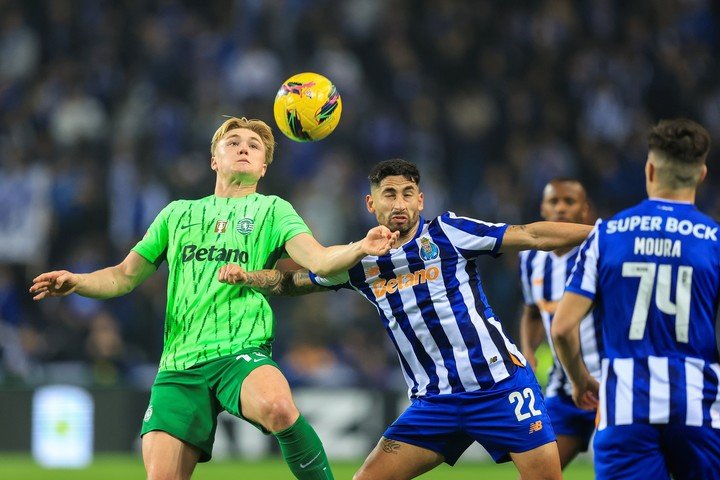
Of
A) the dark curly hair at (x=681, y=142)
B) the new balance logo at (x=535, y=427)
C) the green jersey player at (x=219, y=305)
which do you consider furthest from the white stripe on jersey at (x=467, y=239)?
the dark curly hair at (x=681, y=142)

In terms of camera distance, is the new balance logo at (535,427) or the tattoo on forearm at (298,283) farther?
the tattoo on forearm at (298,283)

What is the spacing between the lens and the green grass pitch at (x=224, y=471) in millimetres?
10305

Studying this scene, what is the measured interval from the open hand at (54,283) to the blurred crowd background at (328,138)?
21.0ft

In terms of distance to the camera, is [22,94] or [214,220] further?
[22,94]

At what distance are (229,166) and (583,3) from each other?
35.5 ft

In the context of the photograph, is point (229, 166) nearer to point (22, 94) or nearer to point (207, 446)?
point (207, 446)

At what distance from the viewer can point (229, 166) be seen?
6.05 meters

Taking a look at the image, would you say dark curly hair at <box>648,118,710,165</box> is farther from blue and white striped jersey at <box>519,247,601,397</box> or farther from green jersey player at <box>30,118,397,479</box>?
blue and white striped jersey at <box>519,247,601,397</box>

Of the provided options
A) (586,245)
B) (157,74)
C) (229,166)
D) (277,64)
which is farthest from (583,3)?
(586,245)

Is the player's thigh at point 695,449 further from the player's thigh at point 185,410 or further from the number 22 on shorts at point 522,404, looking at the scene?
the player's thigh at point 185,410

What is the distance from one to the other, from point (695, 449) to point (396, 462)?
1768 mm

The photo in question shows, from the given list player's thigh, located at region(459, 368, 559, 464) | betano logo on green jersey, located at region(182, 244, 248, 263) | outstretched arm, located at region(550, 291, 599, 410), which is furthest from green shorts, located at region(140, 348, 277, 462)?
outstretched arm, located at region(550, 291, 599, 410)

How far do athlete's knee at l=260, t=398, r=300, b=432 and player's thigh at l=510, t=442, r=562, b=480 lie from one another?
115cm

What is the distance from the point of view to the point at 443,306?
5.72 meters
